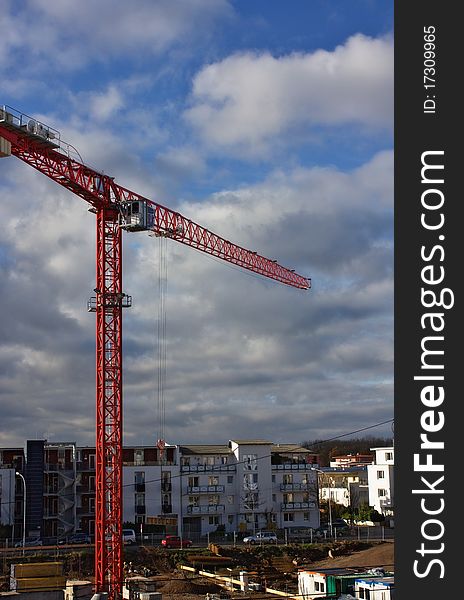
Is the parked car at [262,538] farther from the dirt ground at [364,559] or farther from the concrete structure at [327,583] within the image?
the concrete structure at [327,583]

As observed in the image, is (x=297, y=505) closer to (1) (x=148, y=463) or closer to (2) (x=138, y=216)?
(1) (x=148, y=463)

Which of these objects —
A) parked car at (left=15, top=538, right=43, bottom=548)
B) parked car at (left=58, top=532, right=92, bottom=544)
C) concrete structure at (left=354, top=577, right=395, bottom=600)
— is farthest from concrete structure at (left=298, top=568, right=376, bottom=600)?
parked car at (left=15, top=538, right=43, bottom=548)

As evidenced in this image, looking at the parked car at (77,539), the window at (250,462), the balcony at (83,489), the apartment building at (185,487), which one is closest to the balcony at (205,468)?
the apartment building at (185,487)

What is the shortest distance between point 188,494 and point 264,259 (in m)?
25.7

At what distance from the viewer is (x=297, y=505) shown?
8775cm

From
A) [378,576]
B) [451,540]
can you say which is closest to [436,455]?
[451,540]

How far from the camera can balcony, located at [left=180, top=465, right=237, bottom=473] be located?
84844 mm

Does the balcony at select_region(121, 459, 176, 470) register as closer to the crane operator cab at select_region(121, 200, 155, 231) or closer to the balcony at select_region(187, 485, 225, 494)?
the balcony at select_region(187, 485, 225, 494)

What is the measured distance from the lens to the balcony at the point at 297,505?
87350 millimetres

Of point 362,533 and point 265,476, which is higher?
point 265,476

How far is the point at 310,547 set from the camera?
69.4 meters

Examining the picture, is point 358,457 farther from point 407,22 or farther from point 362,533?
point 407,22

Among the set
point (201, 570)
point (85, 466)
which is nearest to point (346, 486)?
point (85, 466)

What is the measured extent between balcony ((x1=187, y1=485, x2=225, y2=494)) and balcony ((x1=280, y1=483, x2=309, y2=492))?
681 centimetres
